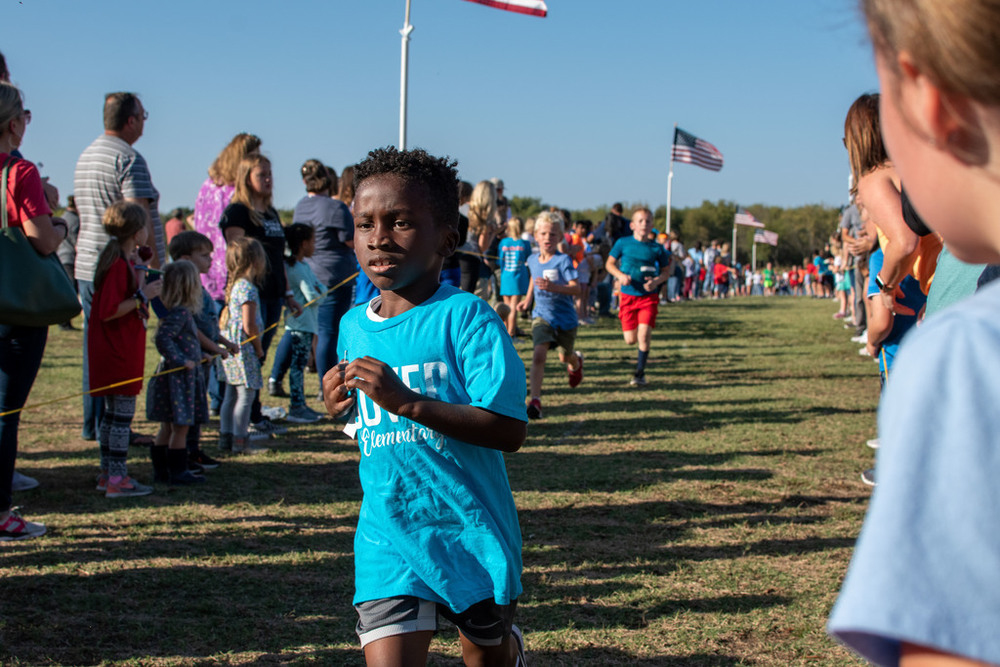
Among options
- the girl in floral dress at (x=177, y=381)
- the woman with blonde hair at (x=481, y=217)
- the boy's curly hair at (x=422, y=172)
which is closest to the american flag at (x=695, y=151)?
the woman with blonde hair at (x=481, y=217)

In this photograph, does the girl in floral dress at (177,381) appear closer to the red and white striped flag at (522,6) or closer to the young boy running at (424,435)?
the young boy running at (424,435)

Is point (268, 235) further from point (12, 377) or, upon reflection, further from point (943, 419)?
point (943, 419)

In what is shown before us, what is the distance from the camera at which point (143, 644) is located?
11.5 ft

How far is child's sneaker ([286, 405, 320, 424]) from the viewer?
7.98 metres

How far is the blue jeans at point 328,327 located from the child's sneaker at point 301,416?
1.48 ft

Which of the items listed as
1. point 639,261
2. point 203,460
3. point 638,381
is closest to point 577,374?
point 638,381

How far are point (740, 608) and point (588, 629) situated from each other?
75 centimetres

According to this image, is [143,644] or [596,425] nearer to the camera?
[143,644]

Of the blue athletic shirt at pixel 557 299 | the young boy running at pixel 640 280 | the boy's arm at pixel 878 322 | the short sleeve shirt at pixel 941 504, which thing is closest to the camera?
the short sleeve shirt at pixel 941 504

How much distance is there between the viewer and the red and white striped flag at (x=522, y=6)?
12.6m

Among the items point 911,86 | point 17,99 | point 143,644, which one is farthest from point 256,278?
point 911,86

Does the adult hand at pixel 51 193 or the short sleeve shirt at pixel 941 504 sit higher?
the adult hand at pixel 51 193

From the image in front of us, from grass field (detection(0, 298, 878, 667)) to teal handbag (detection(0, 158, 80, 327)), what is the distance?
120 centimetres

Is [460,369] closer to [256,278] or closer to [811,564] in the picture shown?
[811,564]
